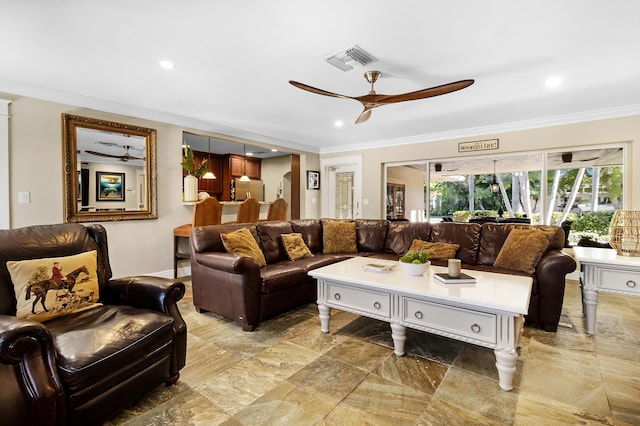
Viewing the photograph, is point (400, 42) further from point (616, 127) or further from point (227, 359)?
point (616, 127)

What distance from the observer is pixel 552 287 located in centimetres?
266

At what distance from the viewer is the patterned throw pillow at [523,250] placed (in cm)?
295

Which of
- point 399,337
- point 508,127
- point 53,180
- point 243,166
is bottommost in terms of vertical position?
point 399,337

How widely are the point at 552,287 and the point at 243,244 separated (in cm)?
283

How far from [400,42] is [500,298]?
193 cm

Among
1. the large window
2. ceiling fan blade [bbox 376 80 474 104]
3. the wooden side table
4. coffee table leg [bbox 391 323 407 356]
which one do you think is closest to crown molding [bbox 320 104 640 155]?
the large window

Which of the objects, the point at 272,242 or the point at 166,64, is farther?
the point at 272,242

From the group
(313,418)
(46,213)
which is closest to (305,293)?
(313,418)

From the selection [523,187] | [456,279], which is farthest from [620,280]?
[523,187]

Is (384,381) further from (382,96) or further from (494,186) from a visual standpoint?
(494,186)

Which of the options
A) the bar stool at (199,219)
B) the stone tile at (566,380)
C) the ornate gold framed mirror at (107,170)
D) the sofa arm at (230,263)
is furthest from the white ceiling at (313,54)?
the stone tile at (566,380)

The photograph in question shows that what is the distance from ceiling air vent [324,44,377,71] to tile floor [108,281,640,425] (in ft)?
7.57

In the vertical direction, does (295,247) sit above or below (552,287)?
above

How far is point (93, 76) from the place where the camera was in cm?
304
